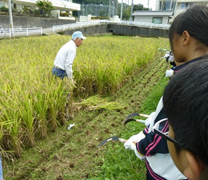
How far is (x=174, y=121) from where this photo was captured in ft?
1.77

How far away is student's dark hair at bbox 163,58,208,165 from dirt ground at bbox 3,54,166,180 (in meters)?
1.66

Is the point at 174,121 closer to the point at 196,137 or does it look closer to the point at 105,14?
the point at 196,137

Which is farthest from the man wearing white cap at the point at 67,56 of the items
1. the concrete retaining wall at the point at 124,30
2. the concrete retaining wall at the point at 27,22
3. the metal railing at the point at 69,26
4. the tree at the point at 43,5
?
the tree at the point at 43,5

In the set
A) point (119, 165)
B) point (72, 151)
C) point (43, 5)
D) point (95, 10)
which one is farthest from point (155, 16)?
point (119, 165)

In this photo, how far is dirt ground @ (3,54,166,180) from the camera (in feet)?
6.46

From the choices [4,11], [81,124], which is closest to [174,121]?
[81,124]

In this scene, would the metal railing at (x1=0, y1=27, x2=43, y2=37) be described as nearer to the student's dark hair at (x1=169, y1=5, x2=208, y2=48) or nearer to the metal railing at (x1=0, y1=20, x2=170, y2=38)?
the metal railing at (x1=0, y1=20, x2=170, y2=38)

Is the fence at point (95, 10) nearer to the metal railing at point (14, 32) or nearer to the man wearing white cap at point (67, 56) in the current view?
the metal railing at point (14, 32)

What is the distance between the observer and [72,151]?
2316 mm

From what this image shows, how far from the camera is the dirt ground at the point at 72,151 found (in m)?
1.97

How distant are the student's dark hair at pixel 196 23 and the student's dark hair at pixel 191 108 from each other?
0.64 metres

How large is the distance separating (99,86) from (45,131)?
1.75 metres

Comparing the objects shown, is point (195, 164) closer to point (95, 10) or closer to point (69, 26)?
point (69, 26)

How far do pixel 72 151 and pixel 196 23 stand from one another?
197 centimetres
